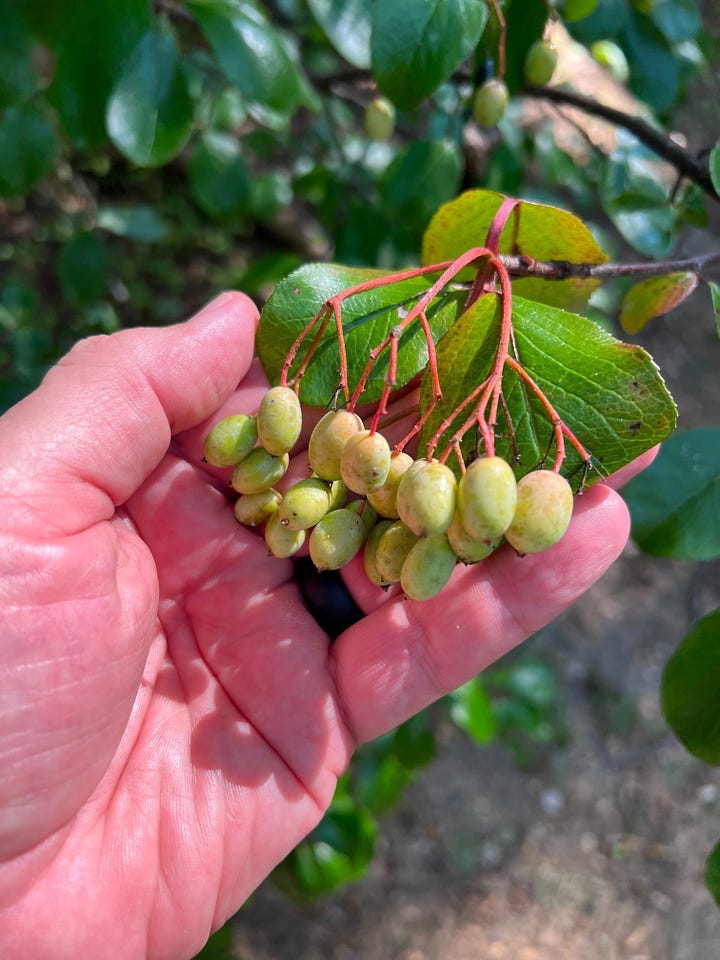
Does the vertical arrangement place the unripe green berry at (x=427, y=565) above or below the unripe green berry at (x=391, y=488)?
below

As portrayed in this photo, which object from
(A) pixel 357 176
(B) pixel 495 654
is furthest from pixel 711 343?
(B) pixel 495 654

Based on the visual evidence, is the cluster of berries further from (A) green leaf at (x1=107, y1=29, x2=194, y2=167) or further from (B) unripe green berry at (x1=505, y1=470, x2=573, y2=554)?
(A) green leaf at (x1=107, y1=29, x2=194, y2=167)

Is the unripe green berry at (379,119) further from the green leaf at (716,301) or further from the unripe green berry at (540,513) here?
the unripe green berry at (540,513)

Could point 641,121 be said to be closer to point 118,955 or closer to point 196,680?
point 196,680

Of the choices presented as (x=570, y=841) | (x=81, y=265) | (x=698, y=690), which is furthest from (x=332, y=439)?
(x=570, y=841)

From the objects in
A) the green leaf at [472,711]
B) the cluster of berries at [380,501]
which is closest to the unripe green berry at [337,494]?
the cluster of berries at [380,501]

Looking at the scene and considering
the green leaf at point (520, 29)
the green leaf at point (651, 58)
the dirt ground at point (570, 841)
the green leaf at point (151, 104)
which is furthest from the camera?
the dirt ground at point (570, 841)

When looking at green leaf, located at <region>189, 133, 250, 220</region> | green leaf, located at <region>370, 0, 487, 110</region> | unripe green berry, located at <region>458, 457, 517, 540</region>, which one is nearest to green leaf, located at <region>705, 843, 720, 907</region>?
unripe green berry, located at <region>458, 457, 517, 540</region>

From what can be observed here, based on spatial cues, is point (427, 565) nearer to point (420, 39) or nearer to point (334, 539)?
point (334, 539)
